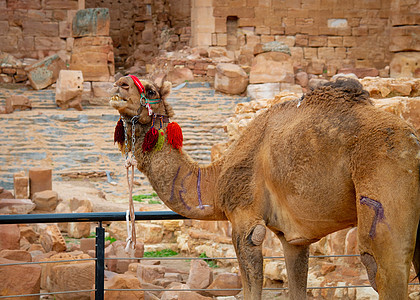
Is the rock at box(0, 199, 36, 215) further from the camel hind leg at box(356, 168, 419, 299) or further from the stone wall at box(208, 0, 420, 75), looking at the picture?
the stone wall at box(208, 0, 420, 75)

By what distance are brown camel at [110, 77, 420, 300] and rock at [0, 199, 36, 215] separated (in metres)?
9.59

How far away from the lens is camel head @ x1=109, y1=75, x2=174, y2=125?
422 centimetres

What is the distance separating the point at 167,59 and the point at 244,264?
2343 cm

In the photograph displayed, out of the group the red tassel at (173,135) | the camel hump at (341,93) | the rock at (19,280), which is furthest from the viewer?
the rock at (19,280)

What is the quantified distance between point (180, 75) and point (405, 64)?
32.0 ft

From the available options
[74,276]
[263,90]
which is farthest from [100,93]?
[74,276]

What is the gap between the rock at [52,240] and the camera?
11.2 metres

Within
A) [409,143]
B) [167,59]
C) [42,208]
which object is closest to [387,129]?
[409,143]

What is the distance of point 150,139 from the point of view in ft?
14.0

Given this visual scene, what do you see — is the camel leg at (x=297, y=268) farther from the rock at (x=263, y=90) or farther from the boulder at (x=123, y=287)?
the rock at (x=263, y=90)

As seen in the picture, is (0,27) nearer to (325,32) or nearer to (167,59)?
(167,59)

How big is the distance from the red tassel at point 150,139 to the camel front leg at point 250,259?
2.83ft

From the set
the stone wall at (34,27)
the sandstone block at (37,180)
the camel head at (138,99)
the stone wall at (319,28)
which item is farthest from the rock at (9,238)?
the stone wall at (34,27)

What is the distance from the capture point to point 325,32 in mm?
29938
